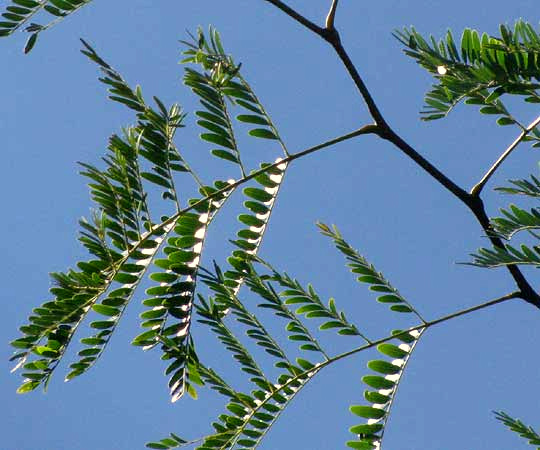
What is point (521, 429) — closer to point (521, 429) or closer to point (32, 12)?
point (521, 429)

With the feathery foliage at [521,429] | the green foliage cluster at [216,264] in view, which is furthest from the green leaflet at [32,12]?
the feathery foliage at [521,429]

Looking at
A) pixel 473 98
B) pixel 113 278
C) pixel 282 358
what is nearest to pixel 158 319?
pixel 113 278

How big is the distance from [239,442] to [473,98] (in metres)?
0.98

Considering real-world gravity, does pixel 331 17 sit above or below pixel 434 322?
above

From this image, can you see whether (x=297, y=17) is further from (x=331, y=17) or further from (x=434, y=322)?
(x=434, y=322)

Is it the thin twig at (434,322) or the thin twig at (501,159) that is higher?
the thin twig at (501,159)

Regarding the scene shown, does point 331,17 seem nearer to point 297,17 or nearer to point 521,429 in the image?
point 297,17

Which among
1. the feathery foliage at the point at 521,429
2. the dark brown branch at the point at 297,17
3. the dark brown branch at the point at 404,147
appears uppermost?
the dark brown branch at the point at 297,17

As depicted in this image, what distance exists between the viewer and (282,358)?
2.25 meters

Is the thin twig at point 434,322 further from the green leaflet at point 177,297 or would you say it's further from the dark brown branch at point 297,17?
the dark brown branch at point 297,17

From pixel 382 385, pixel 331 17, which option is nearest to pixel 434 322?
pixel 382 385

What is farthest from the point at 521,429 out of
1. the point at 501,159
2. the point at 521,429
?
the point at 501,159

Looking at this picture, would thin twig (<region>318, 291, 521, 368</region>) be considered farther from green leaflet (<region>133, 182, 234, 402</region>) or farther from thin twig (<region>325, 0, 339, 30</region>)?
thin twig (<region>325, 0, 339, 30</region>)

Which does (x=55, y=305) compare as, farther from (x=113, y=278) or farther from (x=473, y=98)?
(x=473, y=98)
